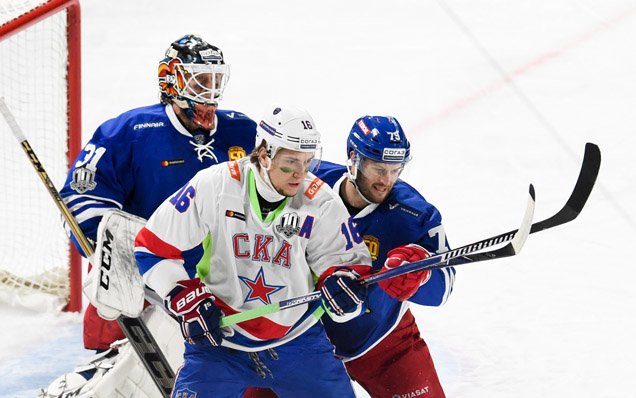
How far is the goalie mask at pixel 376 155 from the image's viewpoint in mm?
3033

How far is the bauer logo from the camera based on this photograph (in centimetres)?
302

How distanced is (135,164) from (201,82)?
37 centimetres

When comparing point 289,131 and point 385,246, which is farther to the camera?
point 385,246

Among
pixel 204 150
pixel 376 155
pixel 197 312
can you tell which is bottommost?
pixel 197 312

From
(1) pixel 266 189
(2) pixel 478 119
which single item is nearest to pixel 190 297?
(1) pixel 266 189

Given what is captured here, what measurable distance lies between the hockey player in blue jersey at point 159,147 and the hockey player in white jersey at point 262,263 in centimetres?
73

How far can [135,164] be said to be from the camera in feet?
11.7

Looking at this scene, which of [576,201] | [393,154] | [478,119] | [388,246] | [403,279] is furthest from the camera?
[478,119]

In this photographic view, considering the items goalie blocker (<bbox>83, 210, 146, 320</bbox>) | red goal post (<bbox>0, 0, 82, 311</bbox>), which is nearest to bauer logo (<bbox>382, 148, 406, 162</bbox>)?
goalie blocker (<bbox>83, 210, 146, 320</bbox>)

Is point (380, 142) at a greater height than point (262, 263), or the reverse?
point (380, 142)

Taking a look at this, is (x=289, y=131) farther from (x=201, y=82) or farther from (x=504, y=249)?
(x=201, y=82)

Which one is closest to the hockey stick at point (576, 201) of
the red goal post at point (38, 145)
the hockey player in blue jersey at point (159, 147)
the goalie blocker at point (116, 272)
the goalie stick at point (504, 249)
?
the goalie stick at point (504, 249)

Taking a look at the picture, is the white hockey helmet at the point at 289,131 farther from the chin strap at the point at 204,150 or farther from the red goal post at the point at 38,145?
the red goal post at the point at 38,145

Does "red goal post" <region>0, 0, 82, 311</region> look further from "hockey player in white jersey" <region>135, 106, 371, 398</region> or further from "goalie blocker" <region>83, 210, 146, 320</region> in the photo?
"hockey player in white jersey" <region>135, 106, 371, 398</region>
